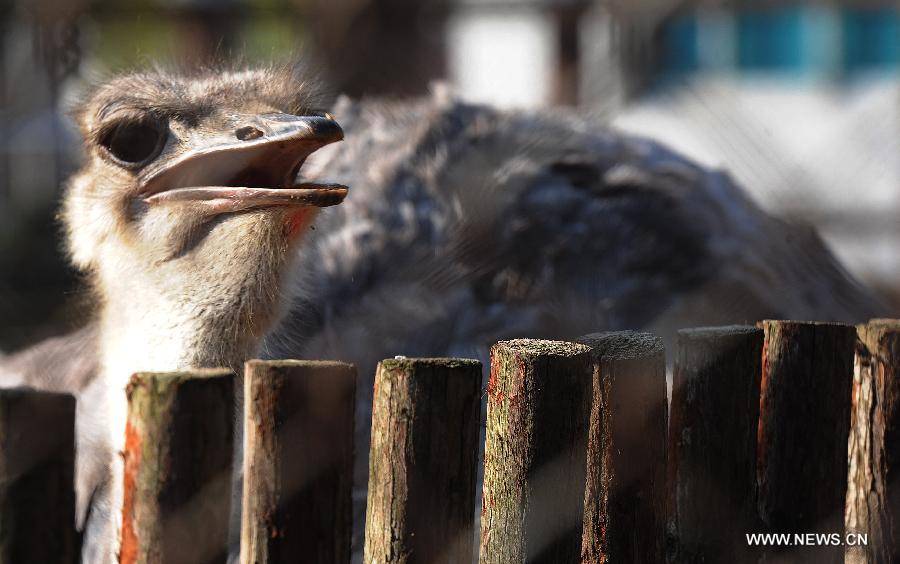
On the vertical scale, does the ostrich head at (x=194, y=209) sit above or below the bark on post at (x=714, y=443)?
above

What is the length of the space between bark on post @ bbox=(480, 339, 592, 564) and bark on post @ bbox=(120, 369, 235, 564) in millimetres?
298

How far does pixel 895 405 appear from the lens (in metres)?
1.73

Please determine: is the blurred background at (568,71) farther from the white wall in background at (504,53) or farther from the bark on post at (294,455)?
the bark on post at (294,455)

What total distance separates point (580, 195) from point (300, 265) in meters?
1.14

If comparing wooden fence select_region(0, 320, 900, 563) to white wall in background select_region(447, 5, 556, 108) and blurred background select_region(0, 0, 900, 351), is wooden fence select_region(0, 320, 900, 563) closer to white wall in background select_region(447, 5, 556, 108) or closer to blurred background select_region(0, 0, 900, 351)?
blurred background select_region(0, 0, 900, 351)

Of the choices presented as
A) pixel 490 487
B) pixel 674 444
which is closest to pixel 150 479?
pixel 490 487

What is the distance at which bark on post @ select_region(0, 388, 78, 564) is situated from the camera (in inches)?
50.5

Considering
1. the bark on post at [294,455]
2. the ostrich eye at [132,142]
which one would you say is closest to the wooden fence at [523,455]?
the bark on post at [294,455]

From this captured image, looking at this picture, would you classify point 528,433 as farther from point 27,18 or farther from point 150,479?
point 27,18

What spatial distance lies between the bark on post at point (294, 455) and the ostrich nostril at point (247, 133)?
0.62 metres

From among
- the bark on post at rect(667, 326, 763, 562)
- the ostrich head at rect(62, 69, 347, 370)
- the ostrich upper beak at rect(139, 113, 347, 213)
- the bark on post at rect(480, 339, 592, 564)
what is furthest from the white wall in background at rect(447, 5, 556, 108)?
the bark on post at rect(480, 339, 592, 564)

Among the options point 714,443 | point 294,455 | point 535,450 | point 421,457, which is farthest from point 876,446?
point 294,455

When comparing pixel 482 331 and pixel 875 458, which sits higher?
pixel 482 331

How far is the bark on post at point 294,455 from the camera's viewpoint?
133 centimetres
